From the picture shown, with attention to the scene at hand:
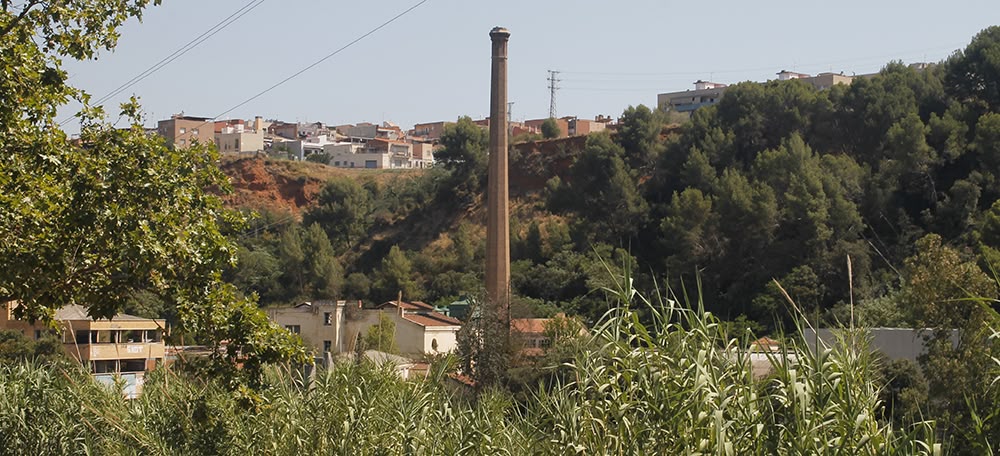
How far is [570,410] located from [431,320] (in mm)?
34378

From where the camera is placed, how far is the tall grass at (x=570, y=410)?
600 cm

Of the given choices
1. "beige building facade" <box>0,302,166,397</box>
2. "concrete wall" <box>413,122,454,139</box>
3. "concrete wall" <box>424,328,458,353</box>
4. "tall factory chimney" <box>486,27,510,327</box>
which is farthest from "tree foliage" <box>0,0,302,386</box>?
"concrete wall" <box>413,122,454,139</box>

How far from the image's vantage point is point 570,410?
273 inches

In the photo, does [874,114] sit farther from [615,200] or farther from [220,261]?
[220,261]

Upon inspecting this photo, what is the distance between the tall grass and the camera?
6.00 metres

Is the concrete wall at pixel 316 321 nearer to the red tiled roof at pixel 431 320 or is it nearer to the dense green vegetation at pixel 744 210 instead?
the red tiled roof at pixel 431 320

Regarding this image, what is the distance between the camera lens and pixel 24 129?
9438mm

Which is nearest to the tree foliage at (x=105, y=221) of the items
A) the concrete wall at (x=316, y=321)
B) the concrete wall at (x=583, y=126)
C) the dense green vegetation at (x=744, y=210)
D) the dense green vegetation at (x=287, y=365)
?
the dense green vegetation at (x=287, y=365)

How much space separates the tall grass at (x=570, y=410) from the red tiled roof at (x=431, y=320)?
26.6 meters

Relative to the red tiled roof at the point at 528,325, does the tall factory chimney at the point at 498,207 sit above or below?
above

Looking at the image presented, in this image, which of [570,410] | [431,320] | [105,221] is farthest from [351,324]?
[570,410]

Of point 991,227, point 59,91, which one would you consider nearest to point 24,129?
point 59,91

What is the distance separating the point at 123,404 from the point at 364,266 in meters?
47.6

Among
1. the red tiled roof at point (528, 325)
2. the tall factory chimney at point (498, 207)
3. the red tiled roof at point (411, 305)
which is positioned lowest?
the red tiled roof at point (411, 305)
